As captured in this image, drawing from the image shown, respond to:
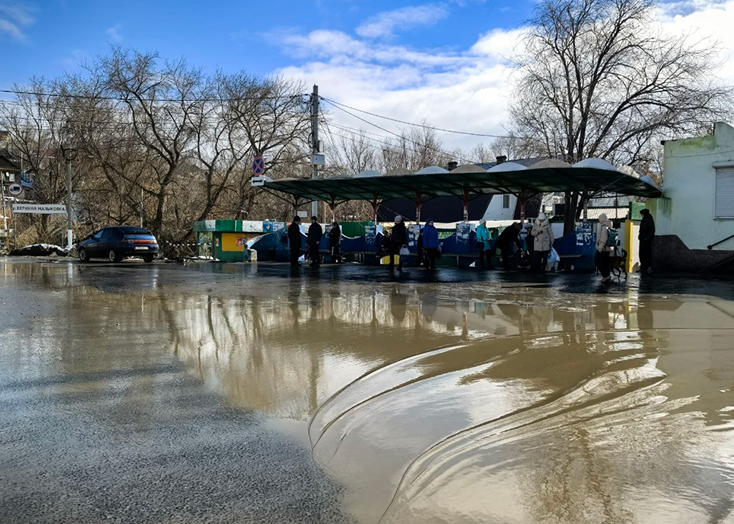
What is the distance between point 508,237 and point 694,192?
5.68m

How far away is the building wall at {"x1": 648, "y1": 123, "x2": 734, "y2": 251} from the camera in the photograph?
684 inches

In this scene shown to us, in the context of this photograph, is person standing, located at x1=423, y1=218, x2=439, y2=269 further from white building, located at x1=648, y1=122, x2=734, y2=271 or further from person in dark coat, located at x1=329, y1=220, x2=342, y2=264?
white building, located at x1=648, y1=122, x2=734, y2=271

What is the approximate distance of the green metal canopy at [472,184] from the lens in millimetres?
18922

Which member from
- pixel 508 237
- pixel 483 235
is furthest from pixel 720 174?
pixel 483 235

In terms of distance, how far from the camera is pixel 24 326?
8.19 m

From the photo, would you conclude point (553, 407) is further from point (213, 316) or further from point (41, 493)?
point (213, 316)

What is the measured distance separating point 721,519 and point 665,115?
30.2 metres

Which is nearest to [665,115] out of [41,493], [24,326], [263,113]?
[263,113]

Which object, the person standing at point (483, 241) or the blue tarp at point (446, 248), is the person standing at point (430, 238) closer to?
the person standing at point (483, 241)

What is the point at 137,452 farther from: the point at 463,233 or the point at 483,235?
the point at 463,233

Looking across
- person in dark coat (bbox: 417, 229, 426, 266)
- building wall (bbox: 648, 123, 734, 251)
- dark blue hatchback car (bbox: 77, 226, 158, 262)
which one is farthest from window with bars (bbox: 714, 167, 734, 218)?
dark blue hatchback car (bbox: 77, 226, 158, 262)

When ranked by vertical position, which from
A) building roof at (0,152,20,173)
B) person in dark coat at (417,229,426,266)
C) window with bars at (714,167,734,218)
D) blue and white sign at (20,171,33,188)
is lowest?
person in dark coat at (417,229,426,266)

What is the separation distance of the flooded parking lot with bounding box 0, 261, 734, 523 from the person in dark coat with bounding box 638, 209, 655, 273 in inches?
347

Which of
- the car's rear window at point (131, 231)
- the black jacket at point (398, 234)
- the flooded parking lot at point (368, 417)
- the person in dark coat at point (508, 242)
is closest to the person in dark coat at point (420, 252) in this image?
the person in dark coat at point (508, 242)
